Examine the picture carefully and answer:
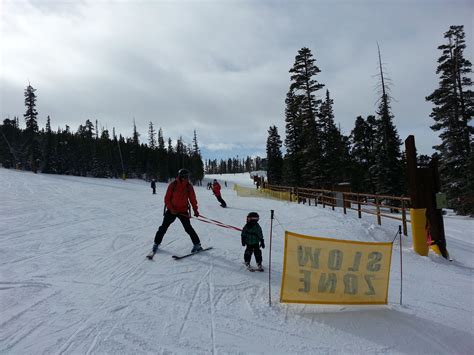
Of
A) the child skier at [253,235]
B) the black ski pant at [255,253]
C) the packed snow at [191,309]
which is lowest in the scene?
the packed snow at [191,309]

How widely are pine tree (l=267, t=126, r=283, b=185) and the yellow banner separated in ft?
175

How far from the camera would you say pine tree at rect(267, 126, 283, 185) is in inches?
2299

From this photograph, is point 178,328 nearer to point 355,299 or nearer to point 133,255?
point 355,299

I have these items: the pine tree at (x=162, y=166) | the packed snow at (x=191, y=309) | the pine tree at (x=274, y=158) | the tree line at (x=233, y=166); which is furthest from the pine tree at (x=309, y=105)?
the tree line at (x=233, y=166)

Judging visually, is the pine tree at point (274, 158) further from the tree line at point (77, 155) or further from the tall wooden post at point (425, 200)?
the tall wooden post at point (425, 200)


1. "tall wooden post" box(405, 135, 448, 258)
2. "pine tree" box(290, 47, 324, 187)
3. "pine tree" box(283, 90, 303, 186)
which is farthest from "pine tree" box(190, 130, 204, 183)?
"tall wooden post" box(405, 135, 448, 258)

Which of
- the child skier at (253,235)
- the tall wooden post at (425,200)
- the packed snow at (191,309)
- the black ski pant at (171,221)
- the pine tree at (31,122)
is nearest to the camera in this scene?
the packed snow at (191,309)

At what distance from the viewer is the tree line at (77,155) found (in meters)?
55.7

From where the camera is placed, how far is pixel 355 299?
4316mm

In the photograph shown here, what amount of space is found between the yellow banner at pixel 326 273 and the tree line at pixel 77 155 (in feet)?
192

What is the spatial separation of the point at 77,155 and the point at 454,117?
69844 mm

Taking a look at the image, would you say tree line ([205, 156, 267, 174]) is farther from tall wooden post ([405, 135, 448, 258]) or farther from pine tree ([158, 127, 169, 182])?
tall wooden post ([405, 135, 448, 258])

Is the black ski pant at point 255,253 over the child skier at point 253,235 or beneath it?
beneath

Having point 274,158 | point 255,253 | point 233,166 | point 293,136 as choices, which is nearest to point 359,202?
point 255,253
